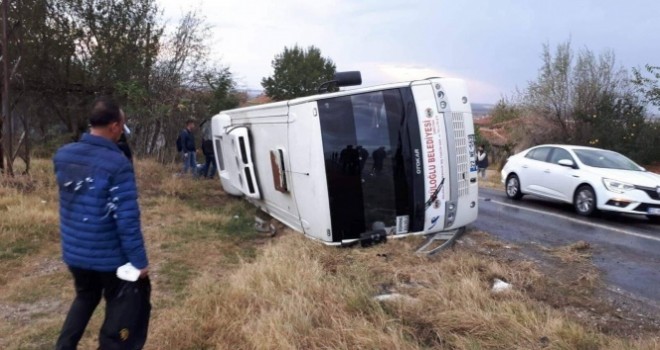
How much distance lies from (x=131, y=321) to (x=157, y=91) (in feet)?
52.8

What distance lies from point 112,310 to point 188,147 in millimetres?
11827

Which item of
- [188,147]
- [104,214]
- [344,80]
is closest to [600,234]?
[344,80]

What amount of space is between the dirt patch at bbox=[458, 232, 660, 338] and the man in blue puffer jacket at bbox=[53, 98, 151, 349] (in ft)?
11.2

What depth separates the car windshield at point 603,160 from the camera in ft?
37.1

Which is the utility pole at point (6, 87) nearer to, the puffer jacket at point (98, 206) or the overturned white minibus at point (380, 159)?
the overturned white minibus at point (380, 159)

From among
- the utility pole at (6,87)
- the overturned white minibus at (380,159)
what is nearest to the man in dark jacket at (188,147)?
the utility pole at (6,87)

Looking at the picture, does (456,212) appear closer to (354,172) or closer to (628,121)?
(354,172)

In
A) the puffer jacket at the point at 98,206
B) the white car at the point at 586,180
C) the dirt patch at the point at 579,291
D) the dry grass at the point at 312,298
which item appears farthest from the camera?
the white car at the point at 586,180

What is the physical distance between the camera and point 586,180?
1092 centimetres

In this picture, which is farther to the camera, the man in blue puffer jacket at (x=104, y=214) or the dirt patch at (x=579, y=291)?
the dirt patch at (x=579, y=291)

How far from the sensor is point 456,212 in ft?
25.2

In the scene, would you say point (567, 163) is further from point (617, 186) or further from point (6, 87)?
point (6, 87)

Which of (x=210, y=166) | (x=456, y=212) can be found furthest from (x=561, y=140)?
(x=456, y=212)

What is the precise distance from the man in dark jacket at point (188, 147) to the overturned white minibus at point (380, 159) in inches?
306
